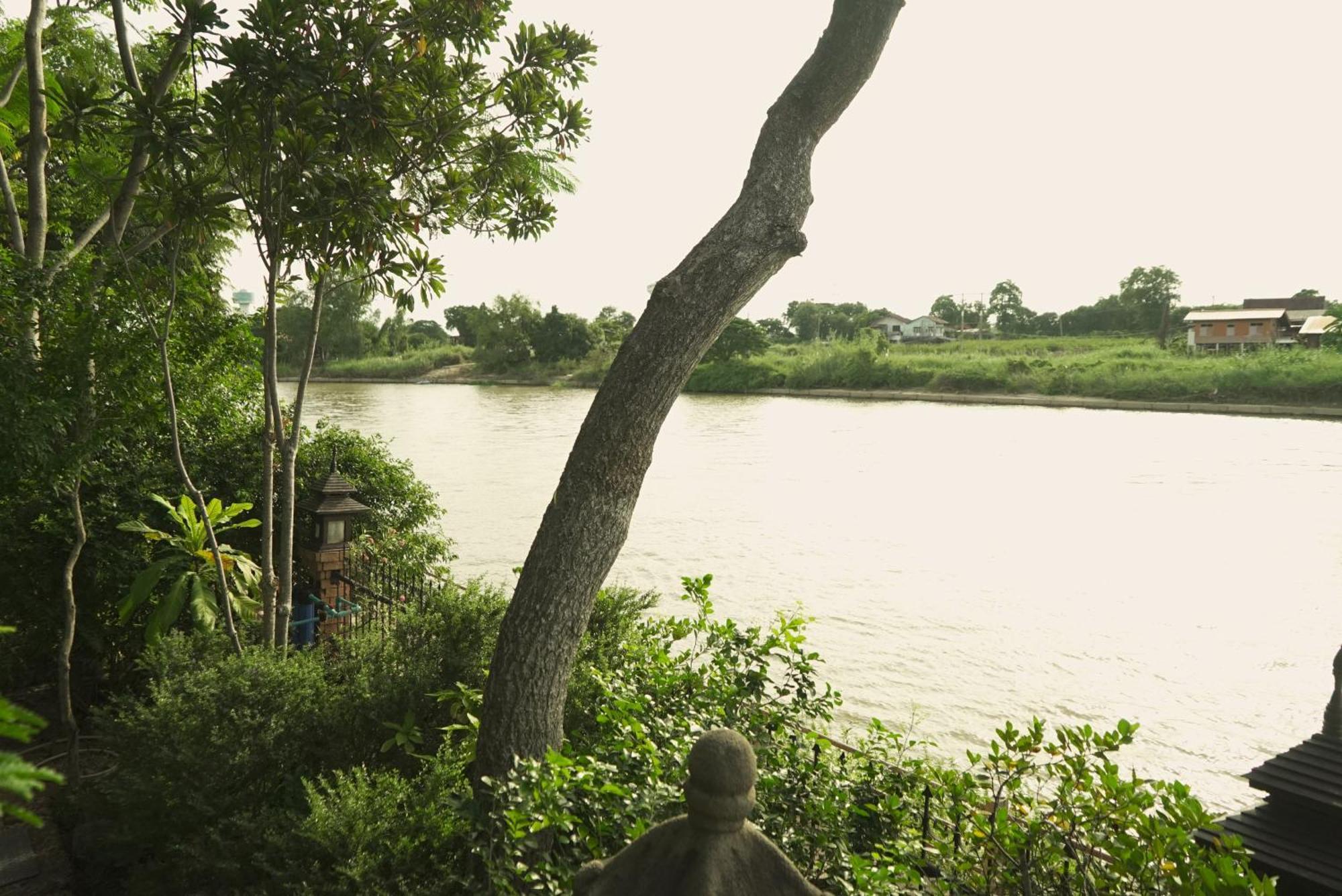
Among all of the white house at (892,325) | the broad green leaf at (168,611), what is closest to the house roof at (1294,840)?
the broad green leaf at (168,611)

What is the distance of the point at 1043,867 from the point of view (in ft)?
8.25

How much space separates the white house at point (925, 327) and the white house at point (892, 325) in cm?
54

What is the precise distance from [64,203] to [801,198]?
6.62m

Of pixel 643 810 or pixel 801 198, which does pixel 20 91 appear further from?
pixel 643 810

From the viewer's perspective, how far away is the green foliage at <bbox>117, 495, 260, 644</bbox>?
4.61 m

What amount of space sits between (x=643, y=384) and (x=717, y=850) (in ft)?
5.72

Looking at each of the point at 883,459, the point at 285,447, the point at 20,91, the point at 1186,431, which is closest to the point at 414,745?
the point at 285,447

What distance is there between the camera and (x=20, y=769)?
2.78ft

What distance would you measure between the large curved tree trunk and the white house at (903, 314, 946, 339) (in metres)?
92.9

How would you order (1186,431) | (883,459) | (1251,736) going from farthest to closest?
(1186,431) → (883,459) → (1251,736)

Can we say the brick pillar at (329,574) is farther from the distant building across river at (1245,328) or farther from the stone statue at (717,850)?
the distant building across river at (1245,328)

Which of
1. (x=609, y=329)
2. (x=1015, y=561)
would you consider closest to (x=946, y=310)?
(x=609, y=329)

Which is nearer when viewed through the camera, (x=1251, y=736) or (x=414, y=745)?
(x=414, y=745)

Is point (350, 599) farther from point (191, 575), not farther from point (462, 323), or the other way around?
point (462, 323)
